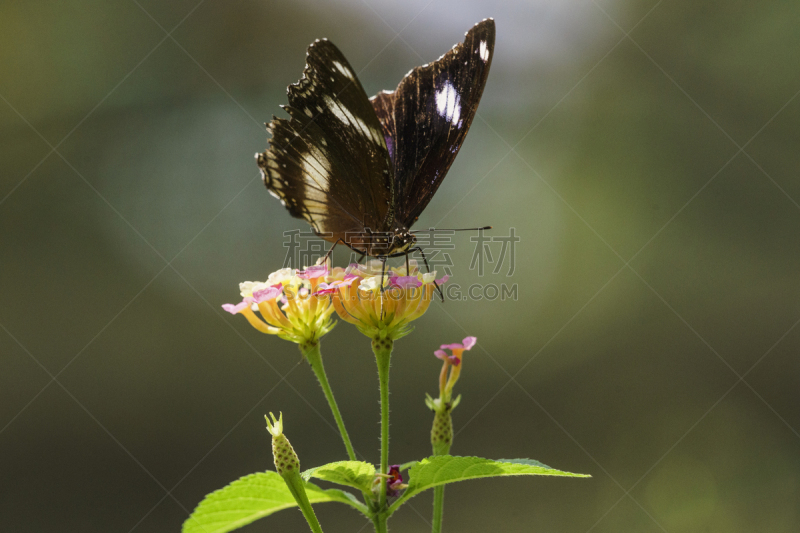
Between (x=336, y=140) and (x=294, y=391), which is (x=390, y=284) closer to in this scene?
(x=336, y=140)

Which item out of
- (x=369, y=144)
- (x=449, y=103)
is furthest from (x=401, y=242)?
(x=449, y=103)

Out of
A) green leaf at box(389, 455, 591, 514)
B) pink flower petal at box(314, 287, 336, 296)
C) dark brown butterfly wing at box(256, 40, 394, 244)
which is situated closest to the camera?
green leaf at box(389, 455, 591, 514)

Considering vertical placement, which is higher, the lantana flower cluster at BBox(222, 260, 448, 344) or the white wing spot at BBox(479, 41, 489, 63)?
the white wing spot at BBox(479, 41, 489, 63)

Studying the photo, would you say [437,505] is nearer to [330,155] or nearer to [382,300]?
[382,300]

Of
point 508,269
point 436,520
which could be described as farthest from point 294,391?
point 436,520

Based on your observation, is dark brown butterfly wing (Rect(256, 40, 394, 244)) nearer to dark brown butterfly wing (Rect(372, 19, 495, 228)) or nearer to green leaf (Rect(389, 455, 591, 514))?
dark brown butterfly wing (Rect(372, 19, 495, 228))

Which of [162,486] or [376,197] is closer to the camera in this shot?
[376,197]

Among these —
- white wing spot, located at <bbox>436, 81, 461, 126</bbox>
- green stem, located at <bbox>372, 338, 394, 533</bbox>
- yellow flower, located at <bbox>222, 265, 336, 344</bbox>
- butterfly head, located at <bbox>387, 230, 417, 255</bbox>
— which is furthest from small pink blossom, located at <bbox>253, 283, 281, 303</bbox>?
white wing spot, located at <bbox>436, 81, 461, 126</bbox>
